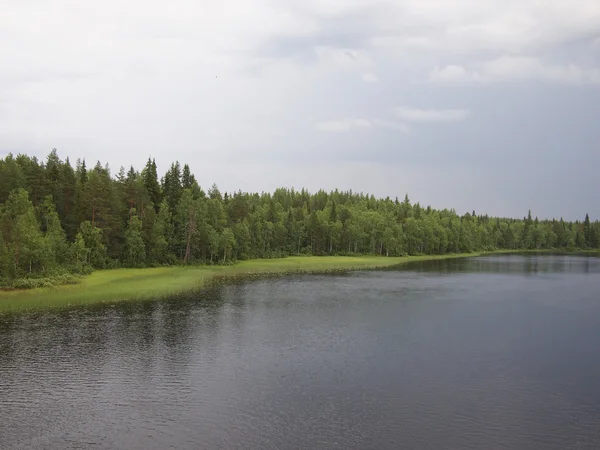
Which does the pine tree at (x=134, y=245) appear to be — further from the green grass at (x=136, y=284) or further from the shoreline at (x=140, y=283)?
the green grass at (x=136, y=284)

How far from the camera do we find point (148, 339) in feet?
177

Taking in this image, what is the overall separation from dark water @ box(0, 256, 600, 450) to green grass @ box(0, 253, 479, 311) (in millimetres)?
8978

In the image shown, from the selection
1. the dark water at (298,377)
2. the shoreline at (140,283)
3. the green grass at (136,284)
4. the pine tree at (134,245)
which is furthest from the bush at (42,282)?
the pine tree at (134,245)

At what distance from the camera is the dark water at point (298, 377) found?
31812mm

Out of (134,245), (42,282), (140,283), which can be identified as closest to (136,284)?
(140,283)

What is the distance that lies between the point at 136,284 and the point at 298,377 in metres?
59.6

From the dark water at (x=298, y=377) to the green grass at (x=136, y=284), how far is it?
898 cm

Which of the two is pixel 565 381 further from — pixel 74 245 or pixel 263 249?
pixel 263 249

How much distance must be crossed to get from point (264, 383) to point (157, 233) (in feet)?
304

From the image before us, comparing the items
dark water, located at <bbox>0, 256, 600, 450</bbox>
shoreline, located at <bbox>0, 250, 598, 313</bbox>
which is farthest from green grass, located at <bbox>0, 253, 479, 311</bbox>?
dark water, located at <bbox>0, 256, 600, 450</bbox>

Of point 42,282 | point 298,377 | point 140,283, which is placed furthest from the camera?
point 140,283

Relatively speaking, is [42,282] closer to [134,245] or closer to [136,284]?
[136,284]

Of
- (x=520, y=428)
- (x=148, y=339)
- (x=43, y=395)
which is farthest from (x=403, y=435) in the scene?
(x=148, y=339)

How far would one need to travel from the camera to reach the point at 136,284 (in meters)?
93.7
